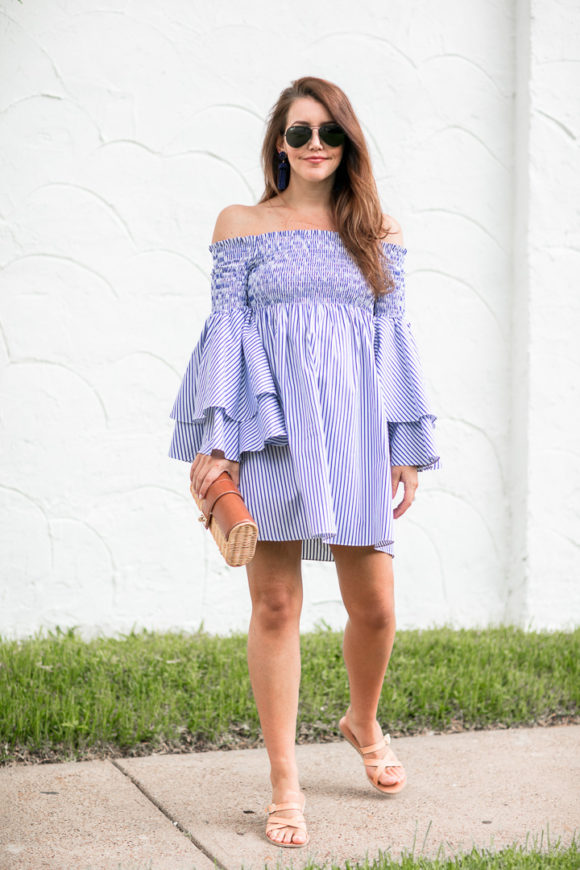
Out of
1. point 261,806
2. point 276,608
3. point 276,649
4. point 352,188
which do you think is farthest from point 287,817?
point 352,188

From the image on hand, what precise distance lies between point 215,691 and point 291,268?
160 centimetres

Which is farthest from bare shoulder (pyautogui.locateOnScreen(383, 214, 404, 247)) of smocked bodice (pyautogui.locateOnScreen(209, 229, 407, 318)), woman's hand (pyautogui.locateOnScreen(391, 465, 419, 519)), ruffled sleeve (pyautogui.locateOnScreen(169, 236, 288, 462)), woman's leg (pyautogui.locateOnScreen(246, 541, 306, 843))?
woman's leg (pyautogui.locateOnScreen(246, 541, 306, 843))

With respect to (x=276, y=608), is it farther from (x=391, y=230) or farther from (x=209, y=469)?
(x=391, y=230)

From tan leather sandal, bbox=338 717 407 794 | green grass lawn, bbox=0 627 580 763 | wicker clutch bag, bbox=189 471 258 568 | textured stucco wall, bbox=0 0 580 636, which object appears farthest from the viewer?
textured stucco wall, bbox=0 0 580 636

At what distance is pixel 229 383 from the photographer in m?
2.49

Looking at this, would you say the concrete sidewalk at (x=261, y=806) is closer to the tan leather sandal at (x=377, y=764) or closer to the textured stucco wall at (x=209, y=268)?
the tan leather sandal at (x=377, y=764)

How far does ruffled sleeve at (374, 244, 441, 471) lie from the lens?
2.66 m

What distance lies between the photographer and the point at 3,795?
262 cm

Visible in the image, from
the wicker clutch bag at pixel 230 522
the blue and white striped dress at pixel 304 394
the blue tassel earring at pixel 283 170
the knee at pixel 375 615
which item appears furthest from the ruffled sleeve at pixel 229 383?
the knee at pixel 375 615

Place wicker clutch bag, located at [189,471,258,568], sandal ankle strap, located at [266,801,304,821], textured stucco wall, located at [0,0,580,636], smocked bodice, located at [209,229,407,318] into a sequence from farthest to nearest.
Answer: textured stucco wall, located at [0,0,580,636] → smocked bodice, located at [209,229,407,318] → sandal ankle strap, located at [266,801,304,821] → wicker clutch bag, located at [189,471,258,568]

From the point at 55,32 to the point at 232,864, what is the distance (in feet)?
11.3

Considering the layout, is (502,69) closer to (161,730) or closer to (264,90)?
(264,90)

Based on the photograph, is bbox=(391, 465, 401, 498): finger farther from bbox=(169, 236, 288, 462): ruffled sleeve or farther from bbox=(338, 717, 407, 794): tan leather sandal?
bbox=(338, 717, 407, 794): tan leather sandal

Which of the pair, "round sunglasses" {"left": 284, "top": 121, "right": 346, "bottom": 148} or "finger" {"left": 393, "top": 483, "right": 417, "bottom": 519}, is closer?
"round sunglasses" {"left": 284, "top": 121, "right": 346, "bottom": 148}
